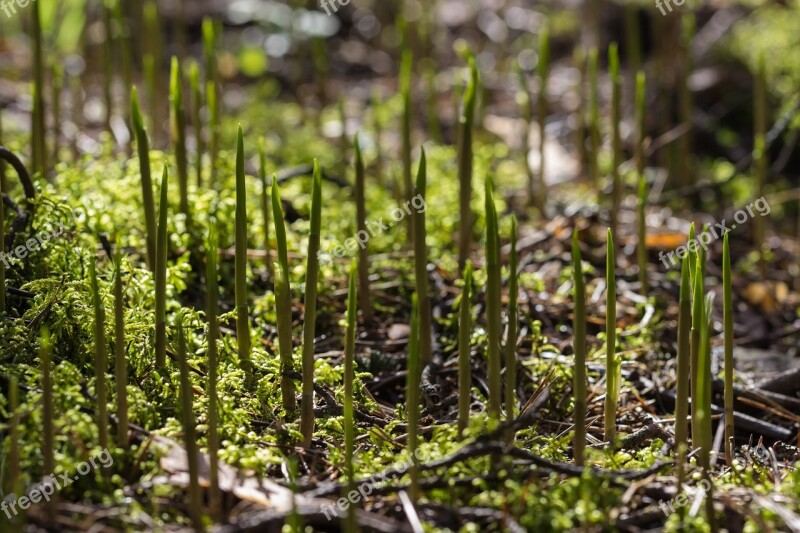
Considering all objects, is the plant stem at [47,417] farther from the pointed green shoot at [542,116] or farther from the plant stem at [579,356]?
the pointed green shoot at [542,116]

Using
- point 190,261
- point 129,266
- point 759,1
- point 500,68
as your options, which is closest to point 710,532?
point 129,266

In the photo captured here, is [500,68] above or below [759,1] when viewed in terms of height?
below

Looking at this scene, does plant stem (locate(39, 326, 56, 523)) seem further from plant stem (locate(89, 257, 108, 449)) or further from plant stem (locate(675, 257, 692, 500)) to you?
plant stem (locate(675, 257, 692, 500))

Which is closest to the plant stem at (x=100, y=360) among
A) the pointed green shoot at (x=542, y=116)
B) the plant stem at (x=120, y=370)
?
the plant stem at (x=120, y=370)

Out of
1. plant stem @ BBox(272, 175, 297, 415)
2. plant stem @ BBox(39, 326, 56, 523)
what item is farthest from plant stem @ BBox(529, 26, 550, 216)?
plant stem @ BBox(39, 326, 56, 523)

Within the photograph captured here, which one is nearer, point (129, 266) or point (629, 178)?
point (129, 266)

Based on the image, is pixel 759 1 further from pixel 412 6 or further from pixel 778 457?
pixel 778 457
